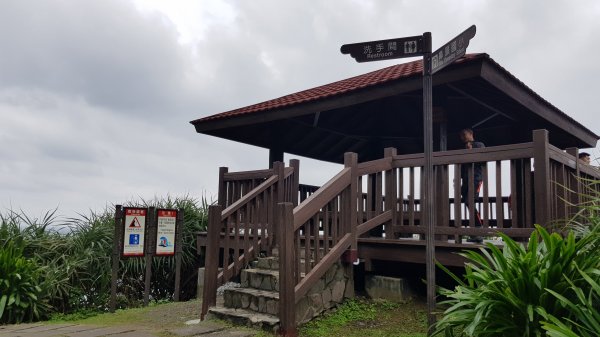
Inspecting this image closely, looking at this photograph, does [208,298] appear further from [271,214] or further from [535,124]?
[535,124]

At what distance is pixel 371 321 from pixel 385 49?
9.21 feet

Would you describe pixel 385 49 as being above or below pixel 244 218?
above

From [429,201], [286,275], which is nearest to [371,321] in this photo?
[286,275]

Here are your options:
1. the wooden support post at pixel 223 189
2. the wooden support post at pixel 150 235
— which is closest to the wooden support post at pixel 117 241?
the wooden support post at pixel 150 235

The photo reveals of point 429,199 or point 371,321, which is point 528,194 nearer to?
point 429,199

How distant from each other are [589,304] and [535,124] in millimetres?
5443

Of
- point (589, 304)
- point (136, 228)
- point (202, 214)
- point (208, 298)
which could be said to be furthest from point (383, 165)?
point (202, 214)

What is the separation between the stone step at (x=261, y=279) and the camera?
5315 millimetres

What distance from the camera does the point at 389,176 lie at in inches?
229

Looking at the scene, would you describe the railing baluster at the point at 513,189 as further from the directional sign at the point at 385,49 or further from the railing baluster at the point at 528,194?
the directional sign at the point at 385,49

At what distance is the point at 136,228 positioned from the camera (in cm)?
734

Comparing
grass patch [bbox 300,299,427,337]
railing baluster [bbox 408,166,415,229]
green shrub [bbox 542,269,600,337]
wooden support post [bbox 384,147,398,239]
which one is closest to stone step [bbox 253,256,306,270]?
grass patch [bbox 300,299,427,337]

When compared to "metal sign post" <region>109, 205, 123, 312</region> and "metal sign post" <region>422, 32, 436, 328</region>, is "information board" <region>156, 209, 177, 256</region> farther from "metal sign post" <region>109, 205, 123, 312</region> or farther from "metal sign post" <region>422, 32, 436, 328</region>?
"metal sign post" <region>422, 32, 436, 328</region>

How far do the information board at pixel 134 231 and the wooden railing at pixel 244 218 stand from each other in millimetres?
1317
